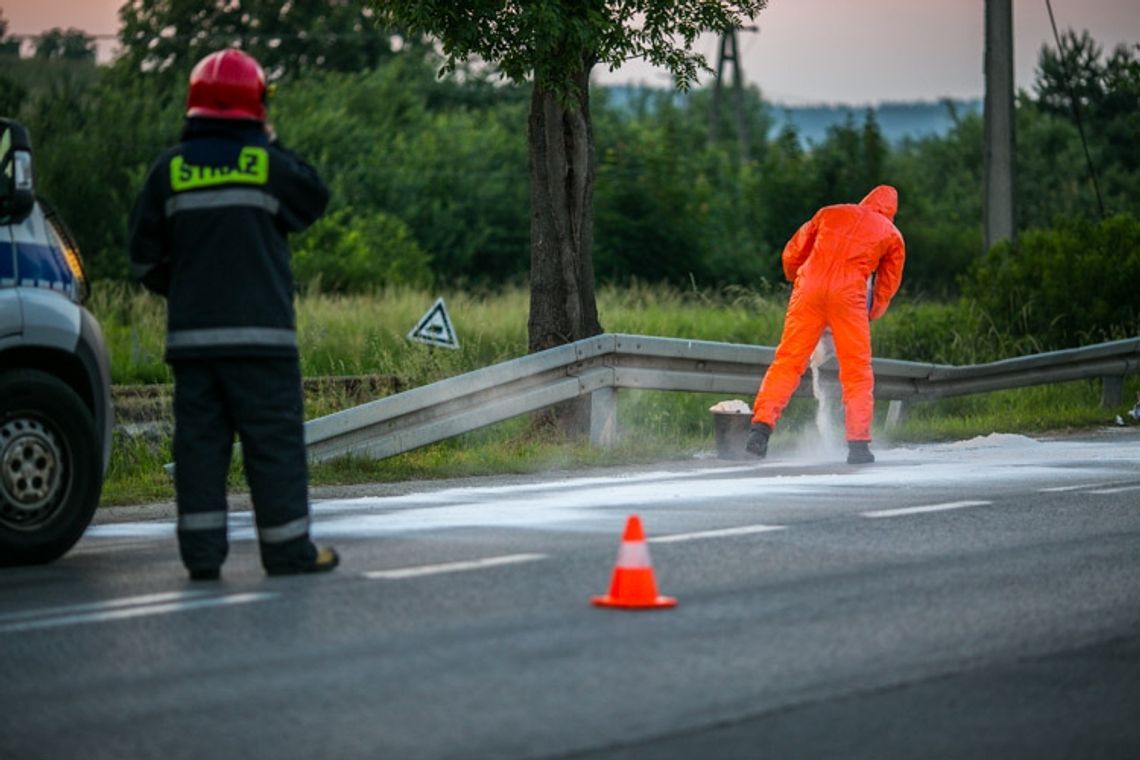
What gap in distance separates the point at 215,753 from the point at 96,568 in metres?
3.62

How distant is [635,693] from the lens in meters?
6.60

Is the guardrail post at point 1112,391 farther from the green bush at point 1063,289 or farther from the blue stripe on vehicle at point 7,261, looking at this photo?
the blue stripe on vehicle at point 7,261

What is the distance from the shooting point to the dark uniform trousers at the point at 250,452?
8.91m

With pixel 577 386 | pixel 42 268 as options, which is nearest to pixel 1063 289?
pixel 577 386

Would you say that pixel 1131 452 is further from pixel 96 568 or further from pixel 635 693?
pixel 635 693

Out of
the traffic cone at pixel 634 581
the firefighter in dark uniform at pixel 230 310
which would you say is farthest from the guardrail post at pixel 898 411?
the traffic cone at pixel 634 581

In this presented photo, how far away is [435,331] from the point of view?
1853cm

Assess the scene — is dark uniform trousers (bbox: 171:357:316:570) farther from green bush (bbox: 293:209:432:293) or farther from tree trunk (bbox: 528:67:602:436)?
→ green bush (bbox: 293:209:432:293)

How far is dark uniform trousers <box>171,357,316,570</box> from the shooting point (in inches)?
351

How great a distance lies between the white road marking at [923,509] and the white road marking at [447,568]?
2.32m

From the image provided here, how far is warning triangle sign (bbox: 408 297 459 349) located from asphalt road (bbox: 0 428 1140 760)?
22.7 ft

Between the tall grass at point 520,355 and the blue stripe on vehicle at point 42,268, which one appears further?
the tall grass at point 520,355

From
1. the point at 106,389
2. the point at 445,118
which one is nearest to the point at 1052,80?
the point at 445,118

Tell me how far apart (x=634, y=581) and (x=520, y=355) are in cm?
1412
